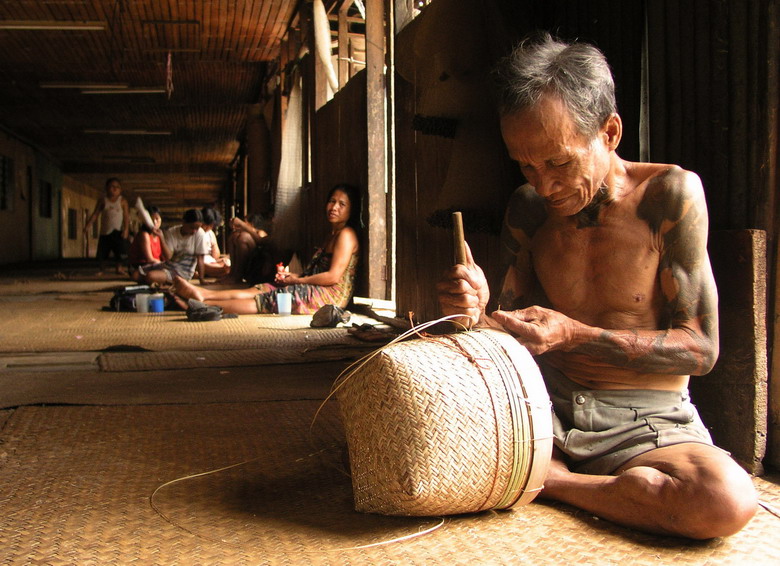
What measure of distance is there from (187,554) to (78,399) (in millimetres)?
1622

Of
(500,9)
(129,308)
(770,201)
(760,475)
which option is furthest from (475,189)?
Answer: (129,308)

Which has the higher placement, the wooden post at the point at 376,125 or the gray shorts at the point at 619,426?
the wooden post at the point at 376,125

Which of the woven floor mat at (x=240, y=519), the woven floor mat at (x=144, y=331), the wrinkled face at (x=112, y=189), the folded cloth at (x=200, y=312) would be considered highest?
the wrinkled face at (x=112, y=189)

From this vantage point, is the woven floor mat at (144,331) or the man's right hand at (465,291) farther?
the woven floor mat at (144,331)

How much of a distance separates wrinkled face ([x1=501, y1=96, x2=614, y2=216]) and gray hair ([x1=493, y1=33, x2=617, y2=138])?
0.02m

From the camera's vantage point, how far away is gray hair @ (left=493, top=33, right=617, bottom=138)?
1.79m

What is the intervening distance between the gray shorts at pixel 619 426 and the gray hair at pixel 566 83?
70 centimetres

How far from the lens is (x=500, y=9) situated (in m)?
2.94

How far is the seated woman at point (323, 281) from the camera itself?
586 centimetres

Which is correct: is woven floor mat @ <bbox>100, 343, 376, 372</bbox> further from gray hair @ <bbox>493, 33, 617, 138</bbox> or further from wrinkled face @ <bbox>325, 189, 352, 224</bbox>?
gray hair @ <bbox>493, 33, 617, 138</bbox>

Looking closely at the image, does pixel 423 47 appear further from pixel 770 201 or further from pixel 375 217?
pixel 375 217

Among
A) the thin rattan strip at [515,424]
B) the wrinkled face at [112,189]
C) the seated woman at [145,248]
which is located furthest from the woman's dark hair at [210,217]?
the thin rattan strip at [515,424]

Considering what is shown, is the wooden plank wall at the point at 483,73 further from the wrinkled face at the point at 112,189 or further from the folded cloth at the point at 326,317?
the wrinkled face at the point at 112,189

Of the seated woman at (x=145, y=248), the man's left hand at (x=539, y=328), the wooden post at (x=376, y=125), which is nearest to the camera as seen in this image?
the man's left hand at (x=539, y=328)
